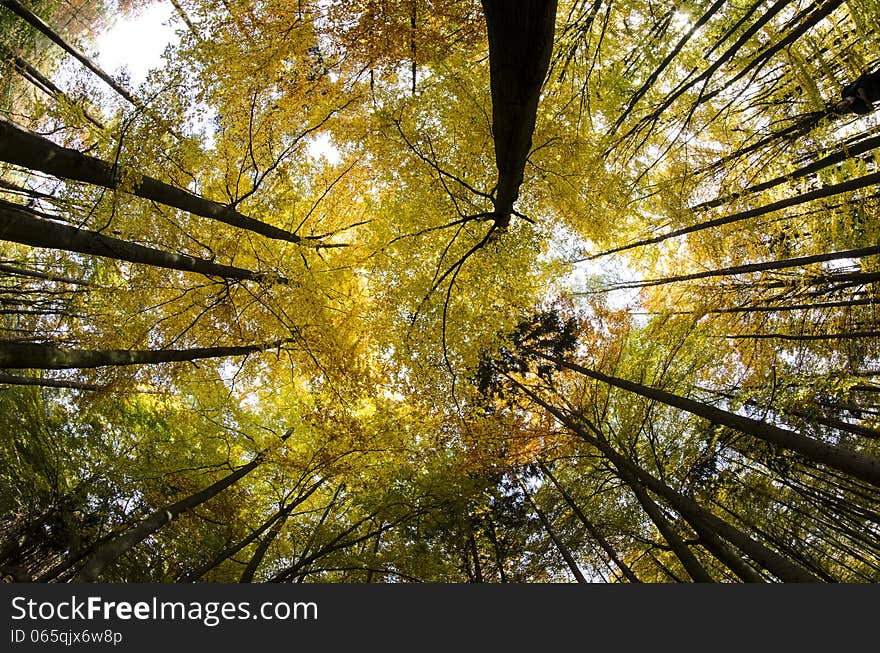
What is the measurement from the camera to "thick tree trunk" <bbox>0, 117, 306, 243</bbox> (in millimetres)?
2717

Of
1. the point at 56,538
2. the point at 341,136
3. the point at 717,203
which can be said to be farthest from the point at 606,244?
the point at 56,538

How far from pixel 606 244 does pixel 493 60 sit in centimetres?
489

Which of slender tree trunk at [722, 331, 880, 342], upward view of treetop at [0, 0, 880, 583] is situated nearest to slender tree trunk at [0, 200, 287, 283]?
upward view of treetop at [0, 0, 880, 583]

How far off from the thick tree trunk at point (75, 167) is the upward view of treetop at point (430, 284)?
0.04 meters

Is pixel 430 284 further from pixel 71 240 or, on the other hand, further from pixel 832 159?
pixel 832 159

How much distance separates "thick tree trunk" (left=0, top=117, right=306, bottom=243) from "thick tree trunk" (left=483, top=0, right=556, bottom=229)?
290 centimetres

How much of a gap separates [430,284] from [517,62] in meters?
3.95

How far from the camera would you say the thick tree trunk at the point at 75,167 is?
272 centimetres

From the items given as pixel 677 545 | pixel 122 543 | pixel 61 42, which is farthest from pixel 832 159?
pixel 61 42

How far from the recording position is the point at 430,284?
6.34 m

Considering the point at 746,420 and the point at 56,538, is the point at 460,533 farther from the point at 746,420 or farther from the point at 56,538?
the point at 56,538

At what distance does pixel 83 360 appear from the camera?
141 inches

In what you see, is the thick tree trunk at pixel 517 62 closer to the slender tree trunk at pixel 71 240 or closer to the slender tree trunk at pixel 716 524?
the slender tree trunk at pixel 71 240

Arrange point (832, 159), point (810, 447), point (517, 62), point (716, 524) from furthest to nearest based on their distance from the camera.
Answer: point (716, 524)
point (832, 159)
point (810, 447)
point (517, 62)
